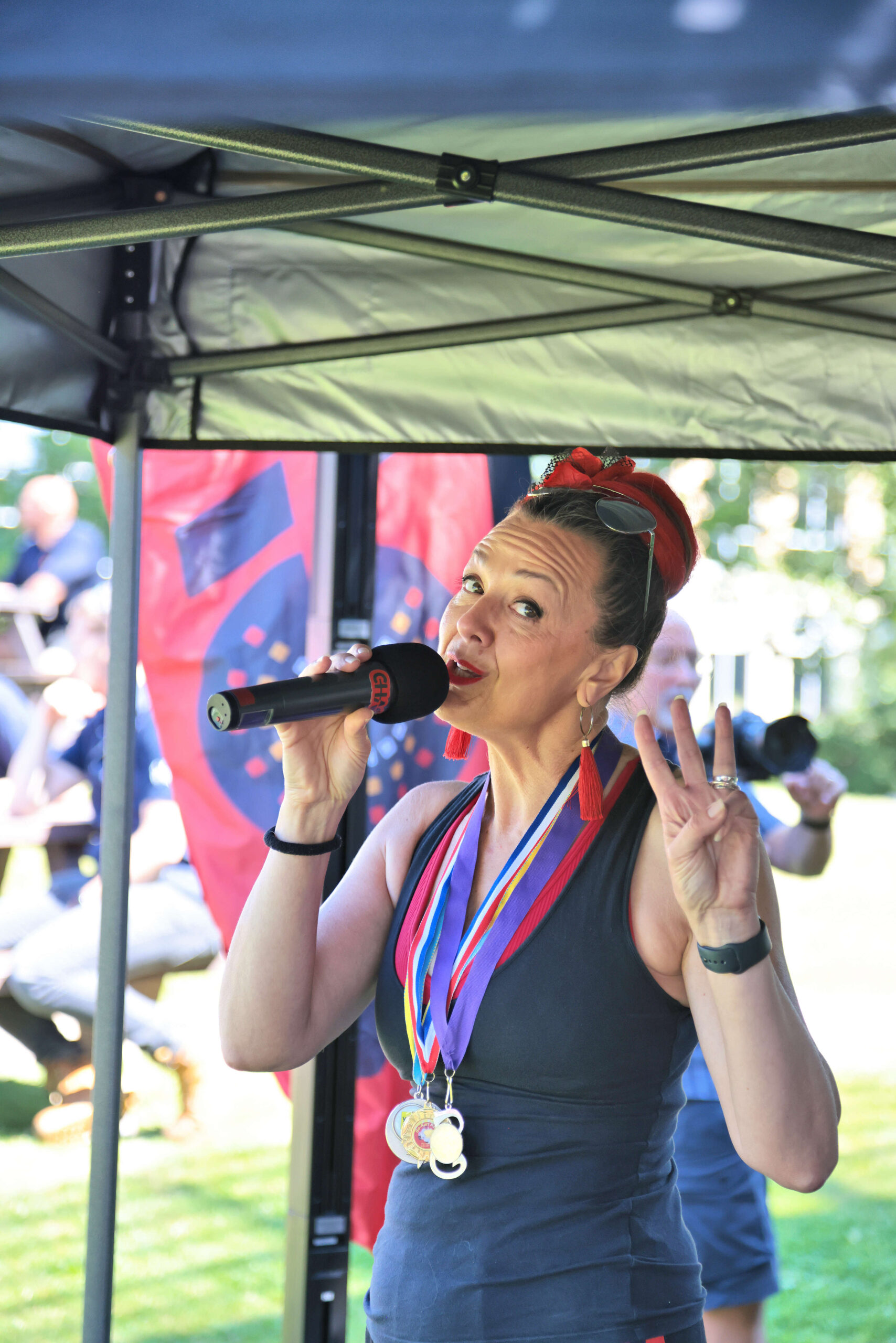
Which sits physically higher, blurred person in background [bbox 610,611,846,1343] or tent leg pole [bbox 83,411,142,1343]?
tent leg pole [bbox 83,411,142,1343]

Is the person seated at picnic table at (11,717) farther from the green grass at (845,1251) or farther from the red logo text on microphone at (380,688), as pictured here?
the red logo text on microphone at (380,688)

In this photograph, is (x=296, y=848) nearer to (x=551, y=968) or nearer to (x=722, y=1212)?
(x=551, y=968)

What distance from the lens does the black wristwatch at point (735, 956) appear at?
1.40 metres

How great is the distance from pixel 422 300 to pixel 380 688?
4.87ft

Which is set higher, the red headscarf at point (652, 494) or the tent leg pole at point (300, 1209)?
the red headscarf at point (652, 494)

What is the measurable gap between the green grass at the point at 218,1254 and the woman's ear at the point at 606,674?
3.31m

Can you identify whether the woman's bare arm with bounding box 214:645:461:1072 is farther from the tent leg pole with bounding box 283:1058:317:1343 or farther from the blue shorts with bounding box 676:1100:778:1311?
the blue shorts with bounding box 676:1100:778:1311

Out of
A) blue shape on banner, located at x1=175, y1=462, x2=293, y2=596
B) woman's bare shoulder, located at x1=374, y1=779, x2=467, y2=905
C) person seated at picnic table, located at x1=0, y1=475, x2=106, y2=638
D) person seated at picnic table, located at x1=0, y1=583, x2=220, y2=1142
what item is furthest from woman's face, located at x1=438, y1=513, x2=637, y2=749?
person seated at picnic table, located at x1=0, y1=475, x2=106, y2=638

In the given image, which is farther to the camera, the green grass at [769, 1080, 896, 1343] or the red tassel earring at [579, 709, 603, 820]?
the green grass at [769, 1080, 896, 1343]

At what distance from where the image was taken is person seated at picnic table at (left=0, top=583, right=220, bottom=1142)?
5168 mm

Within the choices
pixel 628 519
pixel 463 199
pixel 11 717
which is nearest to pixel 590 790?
pixel 628 519

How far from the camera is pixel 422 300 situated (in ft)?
9.24

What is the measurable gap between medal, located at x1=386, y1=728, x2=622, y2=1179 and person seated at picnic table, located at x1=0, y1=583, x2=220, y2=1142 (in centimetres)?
341

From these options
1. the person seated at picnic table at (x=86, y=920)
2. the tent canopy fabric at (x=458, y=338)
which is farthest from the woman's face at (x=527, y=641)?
the person seated at picnic table at (x=86, y=920)
